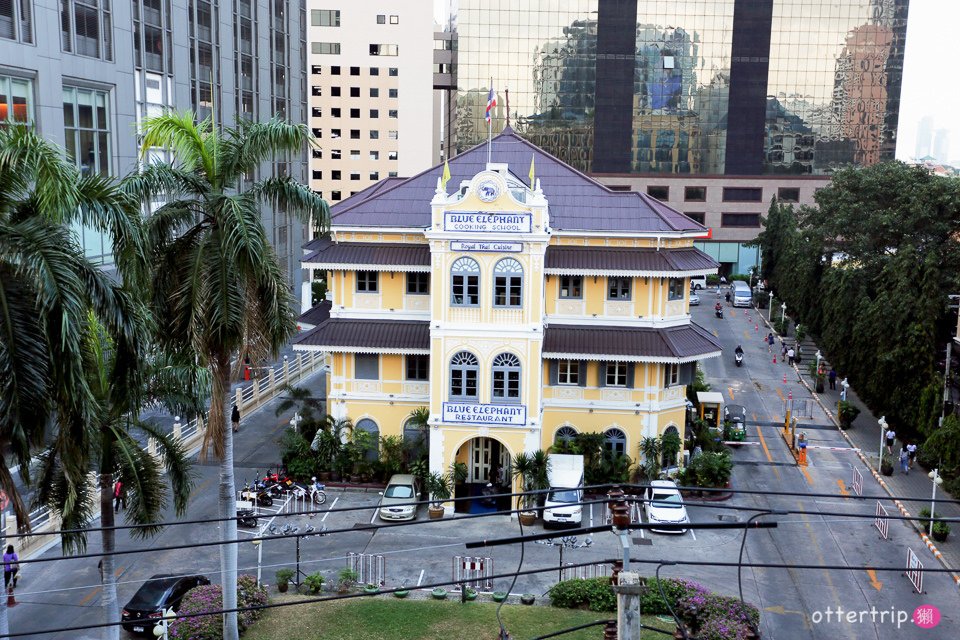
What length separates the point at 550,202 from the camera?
1631 inches

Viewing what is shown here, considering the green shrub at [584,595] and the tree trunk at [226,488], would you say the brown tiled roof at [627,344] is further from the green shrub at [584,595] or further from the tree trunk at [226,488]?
the tree trunk at [226,488]

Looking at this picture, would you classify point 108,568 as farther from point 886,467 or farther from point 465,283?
point 886,467

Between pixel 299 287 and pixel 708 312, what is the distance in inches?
1485

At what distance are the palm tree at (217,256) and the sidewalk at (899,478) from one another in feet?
58.9

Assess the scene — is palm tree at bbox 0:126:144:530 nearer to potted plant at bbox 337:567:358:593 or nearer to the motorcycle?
potted plant at bbox 337:567:358:593

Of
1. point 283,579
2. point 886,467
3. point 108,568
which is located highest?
point 108,568

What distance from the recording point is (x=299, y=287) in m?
84.1

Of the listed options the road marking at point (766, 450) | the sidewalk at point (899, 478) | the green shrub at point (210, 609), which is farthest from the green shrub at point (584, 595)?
the road marking at point (766, 450)

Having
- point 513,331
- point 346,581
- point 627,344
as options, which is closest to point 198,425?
point 513,331

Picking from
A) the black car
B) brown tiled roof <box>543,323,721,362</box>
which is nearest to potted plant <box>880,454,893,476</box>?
brown tiled roof <box>543,323,721,362</box>

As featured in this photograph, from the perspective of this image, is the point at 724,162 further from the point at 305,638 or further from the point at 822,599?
the point at 305,638

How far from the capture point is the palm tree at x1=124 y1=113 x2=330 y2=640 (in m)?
21.5

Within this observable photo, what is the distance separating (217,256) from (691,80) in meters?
90.4

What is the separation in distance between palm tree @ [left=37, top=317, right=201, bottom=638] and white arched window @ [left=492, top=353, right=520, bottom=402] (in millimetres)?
14771
